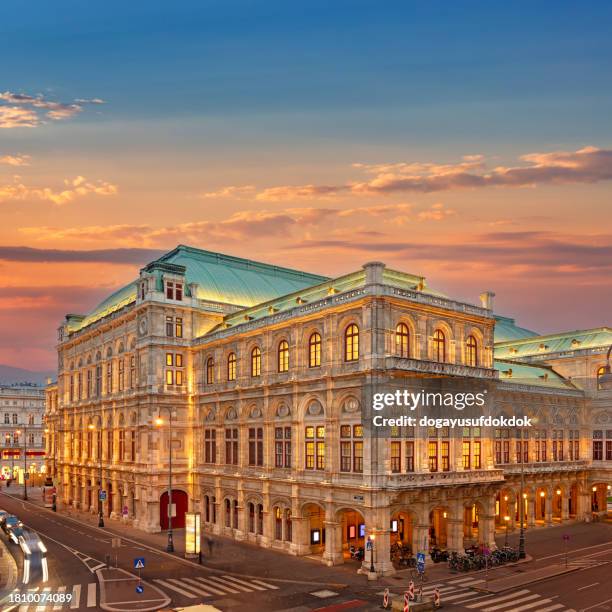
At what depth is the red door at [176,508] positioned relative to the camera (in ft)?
260

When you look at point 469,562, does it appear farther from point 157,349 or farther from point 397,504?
point 157,349

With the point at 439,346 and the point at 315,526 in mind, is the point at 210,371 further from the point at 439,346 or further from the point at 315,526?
the point at 439,346

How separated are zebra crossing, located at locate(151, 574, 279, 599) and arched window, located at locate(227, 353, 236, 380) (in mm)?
25158

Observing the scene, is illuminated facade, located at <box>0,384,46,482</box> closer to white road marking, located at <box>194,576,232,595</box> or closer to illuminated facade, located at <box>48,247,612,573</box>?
illuminated facade, located at <box>48,247,612,573</box>

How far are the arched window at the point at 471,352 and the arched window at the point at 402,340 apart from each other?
754cm

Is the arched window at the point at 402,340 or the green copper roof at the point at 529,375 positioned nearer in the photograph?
the arched window at the point at 402,340

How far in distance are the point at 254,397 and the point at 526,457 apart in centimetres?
3272

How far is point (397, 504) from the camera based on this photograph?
56.4 m

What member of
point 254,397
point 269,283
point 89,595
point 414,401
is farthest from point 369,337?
point 269,283

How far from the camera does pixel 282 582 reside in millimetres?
52188

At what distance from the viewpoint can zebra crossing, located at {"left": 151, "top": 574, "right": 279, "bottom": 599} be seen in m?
49.0

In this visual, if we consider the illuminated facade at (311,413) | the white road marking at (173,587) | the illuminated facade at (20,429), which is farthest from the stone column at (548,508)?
the illuminated facade at (20,429)

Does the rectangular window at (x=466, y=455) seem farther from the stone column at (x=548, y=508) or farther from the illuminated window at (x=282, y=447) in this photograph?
the stone column at (x=548, y=508)

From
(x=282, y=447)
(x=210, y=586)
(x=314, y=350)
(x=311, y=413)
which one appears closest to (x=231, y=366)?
(x=282, y=447)
